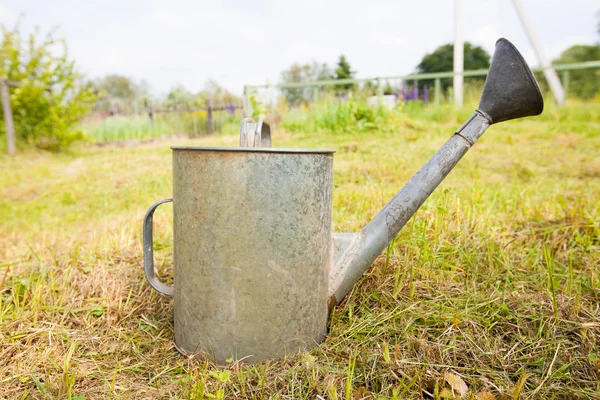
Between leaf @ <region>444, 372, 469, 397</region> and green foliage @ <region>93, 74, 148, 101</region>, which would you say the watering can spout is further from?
green foliage @ <region>93, 74, 148, 101</region>

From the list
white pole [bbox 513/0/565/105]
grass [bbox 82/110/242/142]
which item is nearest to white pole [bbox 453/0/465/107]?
white pole [bbox 513/0/565/105]

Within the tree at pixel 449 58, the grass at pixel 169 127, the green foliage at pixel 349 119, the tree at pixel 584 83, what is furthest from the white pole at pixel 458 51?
the tree at pixel 449 58

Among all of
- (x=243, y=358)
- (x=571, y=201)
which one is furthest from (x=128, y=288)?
(x=571, y=201)

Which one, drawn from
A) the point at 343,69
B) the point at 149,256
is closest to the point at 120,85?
the point at 343,69

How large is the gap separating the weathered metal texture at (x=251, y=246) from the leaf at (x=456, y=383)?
41 centimetres

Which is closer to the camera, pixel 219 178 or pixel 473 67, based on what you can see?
pixel 219 178

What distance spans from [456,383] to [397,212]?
1.68 feet

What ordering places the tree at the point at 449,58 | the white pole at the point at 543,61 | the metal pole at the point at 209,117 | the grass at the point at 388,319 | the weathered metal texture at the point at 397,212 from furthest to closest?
the tree at the point at 449,58 < the metal pole at the point at 209,117 < the white pole at the point at 543,61 < the weathered metal texture at the point at 397,212 < the grass at the point at 388,319

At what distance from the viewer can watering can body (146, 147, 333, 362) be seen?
3.78 feet

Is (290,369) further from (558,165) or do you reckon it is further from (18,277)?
(558,165)

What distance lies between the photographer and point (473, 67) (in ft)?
61.5

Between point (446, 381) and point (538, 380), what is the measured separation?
24 centimetres

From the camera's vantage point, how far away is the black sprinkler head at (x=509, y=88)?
120 centimetres

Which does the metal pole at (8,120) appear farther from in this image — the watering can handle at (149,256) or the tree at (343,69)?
the tree at (343,69)
